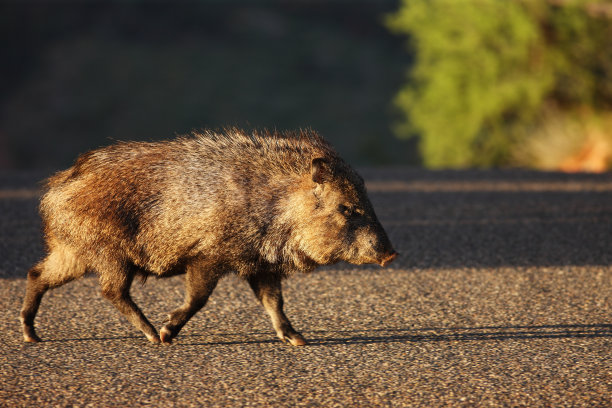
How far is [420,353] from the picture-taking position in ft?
13.2

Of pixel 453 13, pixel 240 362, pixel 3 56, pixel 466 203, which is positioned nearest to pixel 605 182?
pixel 466 203

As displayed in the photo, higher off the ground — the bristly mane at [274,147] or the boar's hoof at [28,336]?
the bristly mane at [274,147]

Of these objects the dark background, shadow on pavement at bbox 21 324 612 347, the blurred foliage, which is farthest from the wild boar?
the dark background

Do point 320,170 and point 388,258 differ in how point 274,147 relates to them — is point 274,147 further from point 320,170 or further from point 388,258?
point 388,258

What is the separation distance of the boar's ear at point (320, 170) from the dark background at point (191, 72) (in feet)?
62.7

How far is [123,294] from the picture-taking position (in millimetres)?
4062

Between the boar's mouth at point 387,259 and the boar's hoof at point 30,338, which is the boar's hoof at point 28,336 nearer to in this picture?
the boar's hoof at point 30,338

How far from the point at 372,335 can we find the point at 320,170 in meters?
0.98

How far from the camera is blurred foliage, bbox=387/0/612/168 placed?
16.1 m

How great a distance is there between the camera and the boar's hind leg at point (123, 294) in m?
4.03

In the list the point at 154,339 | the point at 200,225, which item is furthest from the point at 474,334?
the point at 154,339

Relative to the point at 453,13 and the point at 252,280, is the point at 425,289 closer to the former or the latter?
the point at 252,280

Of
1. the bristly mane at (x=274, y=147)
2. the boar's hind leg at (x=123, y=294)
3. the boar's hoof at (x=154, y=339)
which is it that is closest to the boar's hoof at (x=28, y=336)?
the boar's hind leg at (x=123, y=294)

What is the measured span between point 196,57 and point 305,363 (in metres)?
29.1
